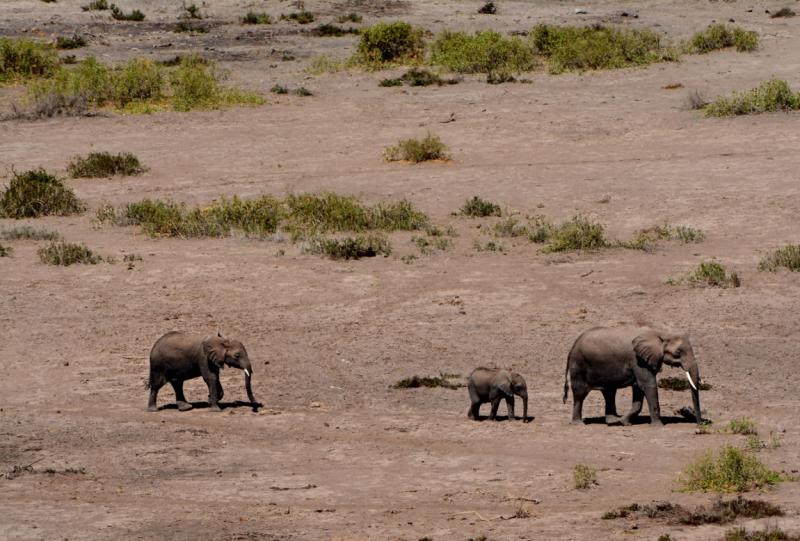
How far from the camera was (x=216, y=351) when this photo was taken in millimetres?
16500

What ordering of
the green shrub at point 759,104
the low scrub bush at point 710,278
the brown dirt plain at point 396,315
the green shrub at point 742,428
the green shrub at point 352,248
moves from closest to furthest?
the brown dirt plain at point 396,315 → the green shrub at point 742,428 → the low scrub bush at point 710,278 → the green shrub at point 352,248 → the green shrub at point 759,104

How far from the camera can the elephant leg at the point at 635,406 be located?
15.8m

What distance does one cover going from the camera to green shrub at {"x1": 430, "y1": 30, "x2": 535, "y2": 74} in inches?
1570

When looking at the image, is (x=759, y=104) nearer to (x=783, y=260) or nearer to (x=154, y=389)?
(x=783, y=260)

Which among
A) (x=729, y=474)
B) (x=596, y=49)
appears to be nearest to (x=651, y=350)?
(x=729, y=474)

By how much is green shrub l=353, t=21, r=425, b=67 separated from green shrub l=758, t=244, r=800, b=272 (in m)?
20.2

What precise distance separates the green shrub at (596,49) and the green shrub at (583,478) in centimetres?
2650

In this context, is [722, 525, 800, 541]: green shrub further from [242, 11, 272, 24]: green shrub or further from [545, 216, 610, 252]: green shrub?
[242, 11, 272, 24]: green shrub

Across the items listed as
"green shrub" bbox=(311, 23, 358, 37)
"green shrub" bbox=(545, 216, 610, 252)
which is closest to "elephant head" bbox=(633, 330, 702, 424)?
"green shrub" bbox=(545, 216, 610, 252)

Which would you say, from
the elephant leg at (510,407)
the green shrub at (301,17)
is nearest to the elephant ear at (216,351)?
the elephant leg at (510,407)

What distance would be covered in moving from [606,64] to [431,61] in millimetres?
4696

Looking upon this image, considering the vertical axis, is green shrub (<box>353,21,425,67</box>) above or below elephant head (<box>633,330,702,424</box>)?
above

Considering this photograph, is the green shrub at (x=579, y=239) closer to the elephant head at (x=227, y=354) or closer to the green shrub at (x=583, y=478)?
the elephant head at (x=227, y=354)

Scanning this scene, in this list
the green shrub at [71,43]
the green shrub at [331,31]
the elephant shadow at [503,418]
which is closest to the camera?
the elephant shadow at [503,418]
